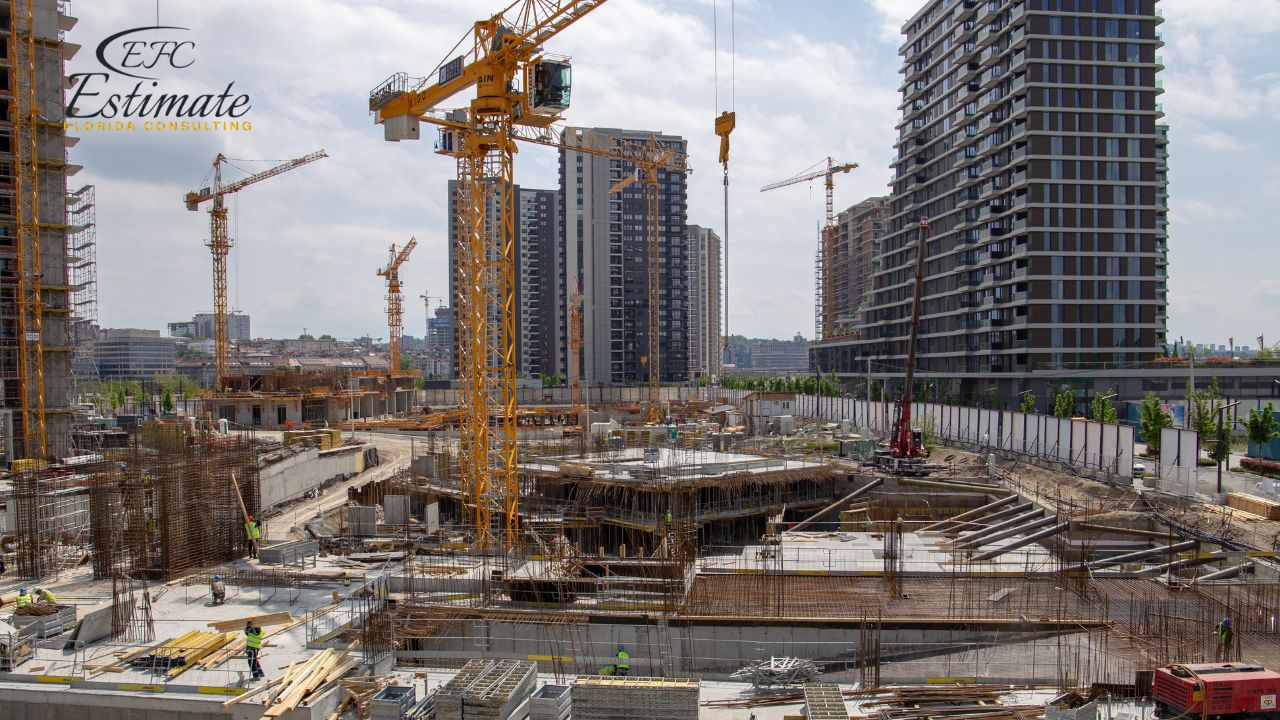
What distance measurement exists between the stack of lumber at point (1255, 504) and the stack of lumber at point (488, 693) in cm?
2077

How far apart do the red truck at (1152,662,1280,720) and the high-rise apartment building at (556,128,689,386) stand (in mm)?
80271

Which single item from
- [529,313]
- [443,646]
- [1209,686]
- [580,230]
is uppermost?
[580,230]

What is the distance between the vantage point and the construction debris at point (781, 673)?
12.6 meters

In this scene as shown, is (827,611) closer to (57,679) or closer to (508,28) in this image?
(57,679)

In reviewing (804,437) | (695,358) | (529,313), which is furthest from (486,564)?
(695,358)

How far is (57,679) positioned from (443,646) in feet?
18.9

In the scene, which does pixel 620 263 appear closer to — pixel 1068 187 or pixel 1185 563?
pixel 1068 187

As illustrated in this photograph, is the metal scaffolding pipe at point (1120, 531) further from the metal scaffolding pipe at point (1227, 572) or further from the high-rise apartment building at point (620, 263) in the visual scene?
the high-rise apartment building at point (620, 263)

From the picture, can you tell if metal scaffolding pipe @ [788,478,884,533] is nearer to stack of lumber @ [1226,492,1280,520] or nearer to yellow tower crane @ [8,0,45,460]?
stack of lumber @ [1226,492,1280,520]

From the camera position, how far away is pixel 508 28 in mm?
21484

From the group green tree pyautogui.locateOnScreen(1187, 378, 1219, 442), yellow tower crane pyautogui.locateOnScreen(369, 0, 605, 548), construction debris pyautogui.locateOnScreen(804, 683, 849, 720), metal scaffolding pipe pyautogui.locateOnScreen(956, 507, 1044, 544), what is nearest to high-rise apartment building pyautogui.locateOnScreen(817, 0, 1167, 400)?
green tree pyautogui.locateOnScreen(1187, 378, 1219, 442)

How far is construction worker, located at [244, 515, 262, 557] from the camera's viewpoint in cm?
1908

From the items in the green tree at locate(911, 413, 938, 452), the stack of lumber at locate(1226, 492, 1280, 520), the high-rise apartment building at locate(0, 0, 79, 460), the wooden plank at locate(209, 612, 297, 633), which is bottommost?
the wooden plank at locate(209, 612, 297, 633)

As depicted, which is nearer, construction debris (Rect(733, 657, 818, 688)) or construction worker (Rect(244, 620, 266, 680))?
construction worker (Rect(244, 620, 266, 680))
